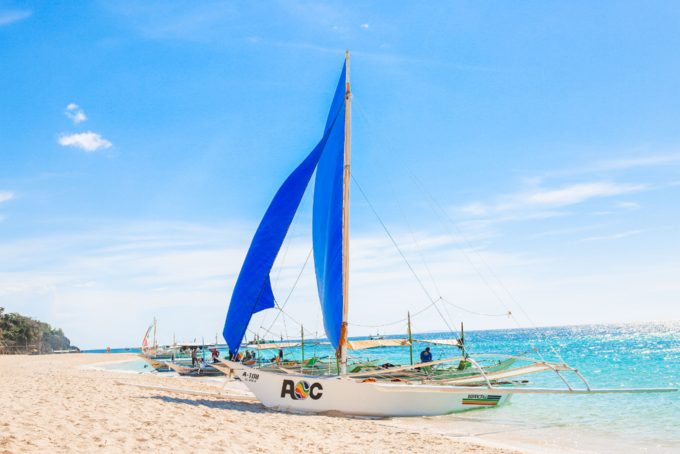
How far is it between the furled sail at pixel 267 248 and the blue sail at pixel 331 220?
6 centimetres

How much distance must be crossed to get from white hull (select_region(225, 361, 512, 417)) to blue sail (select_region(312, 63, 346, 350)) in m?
1.29

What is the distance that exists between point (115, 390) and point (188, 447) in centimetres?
762

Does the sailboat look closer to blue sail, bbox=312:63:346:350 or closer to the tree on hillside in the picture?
blue sail, bbox=312:63:346:350

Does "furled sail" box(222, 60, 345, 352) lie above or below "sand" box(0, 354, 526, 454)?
above

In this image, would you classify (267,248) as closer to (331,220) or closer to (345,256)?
(331,220)

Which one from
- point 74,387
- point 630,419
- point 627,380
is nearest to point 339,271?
point 74,387

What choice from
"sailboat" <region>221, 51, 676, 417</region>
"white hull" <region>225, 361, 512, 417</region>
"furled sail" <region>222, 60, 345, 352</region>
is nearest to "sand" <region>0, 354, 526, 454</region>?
"white hull" <region>225, 361, 512, 417</region>

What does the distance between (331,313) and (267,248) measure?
2767 mm

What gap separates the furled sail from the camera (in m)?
13.6

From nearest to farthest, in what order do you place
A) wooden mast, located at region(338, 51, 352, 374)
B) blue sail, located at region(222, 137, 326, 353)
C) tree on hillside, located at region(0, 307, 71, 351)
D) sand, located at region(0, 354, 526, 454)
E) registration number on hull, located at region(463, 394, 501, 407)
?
sand, located at region(0, 354, 526, 454) < wooden mast, located at region(338, 51, 352, 374) < registration number on hull, located at region(463, 394, 501, 407) < blue sail, located at region(222, 137, 326, 353) < tree on hillside, located at region(0, 307, 71, 351)

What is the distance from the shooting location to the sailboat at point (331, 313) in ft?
39.3

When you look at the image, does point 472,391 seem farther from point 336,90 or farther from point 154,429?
point 336,90

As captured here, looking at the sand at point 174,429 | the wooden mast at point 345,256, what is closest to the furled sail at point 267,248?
the wooden mast at point 345,256

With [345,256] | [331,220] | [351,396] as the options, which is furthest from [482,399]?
[331,220]
